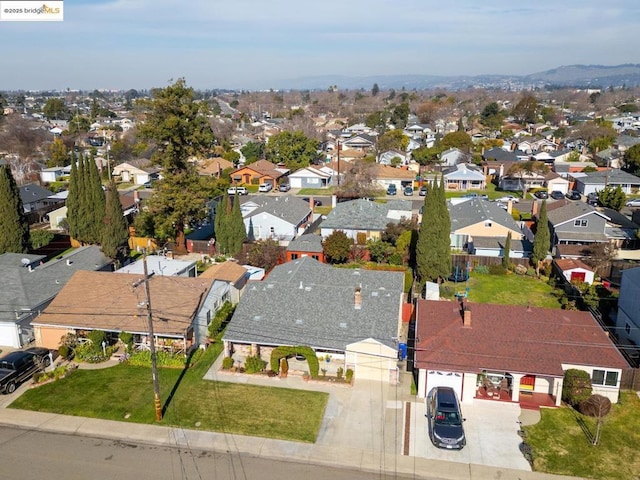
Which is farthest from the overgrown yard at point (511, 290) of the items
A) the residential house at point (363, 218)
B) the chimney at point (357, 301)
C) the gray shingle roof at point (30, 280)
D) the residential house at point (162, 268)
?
the gray shingle roof at point (30, 280)

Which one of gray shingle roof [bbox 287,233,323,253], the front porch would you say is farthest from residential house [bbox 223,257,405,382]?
gray shingle roof [bbox 287,233,323,253]

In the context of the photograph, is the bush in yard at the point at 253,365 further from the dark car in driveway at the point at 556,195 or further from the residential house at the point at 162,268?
the dark car in driveway at the point at 556,195

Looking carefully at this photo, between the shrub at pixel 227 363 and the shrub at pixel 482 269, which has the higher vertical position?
the shrub at pixel 482 269

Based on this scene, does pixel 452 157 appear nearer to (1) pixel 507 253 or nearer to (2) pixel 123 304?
(1) pixel 507 253

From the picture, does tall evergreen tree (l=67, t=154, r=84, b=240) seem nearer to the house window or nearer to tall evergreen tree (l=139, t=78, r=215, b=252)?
tall evergreen tree (l=139, t=78, r=215, b=252)

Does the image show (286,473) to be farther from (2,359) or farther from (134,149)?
(134,149)

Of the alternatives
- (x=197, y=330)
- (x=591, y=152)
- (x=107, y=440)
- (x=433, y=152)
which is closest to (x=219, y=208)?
(x=197, y=330)
